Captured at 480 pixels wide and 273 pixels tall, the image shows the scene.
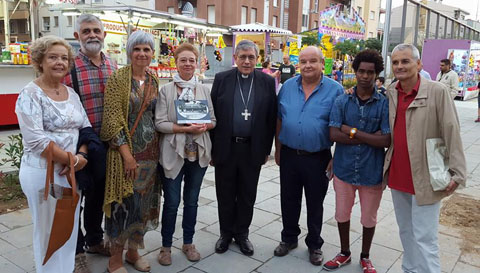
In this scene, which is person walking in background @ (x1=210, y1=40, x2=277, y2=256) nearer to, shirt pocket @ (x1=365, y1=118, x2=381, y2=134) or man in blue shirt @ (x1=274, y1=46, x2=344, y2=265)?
man in blue shirt @ (x1=274, y1=46, x2=344, y2=265)

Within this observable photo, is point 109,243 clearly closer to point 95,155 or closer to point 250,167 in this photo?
point 95,155

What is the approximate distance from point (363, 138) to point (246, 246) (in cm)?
149

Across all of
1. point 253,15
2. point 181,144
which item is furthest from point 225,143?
point 253,15

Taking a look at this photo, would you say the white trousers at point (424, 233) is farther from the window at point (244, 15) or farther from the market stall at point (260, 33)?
the window at point (244, 15)

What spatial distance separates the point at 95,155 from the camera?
2.77 m

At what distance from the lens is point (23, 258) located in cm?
341

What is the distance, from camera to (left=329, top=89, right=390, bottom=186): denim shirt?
121 inches

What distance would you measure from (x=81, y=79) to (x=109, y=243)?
1.31 m

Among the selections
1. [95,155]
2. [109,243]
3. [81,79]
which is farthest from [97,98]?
[109,243]

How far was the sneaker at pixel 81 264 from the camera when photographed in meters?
3.18

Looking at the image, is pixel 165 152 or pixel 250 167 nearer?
pixel 165 152

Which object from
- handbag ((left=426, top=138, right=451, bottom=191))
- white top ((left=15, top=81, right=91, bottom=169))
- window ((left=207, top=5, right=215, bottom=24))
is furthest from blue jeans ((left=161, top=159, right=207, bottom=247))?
window ((left=207, top=5, right=215, bottom=24))

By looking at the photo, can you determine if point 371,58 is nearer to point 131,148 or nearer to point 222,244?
point 131,148

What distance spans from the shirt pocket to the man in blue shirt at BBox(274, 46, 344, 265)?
350 millimetres
